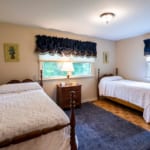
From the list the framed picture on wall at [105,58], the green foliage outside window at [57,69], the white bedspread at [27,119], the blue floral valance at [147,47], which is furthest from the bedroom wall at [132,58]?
the white bedspread at [27,119]

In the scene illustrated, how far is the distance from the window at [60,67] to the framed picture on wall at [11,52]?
2.05ft

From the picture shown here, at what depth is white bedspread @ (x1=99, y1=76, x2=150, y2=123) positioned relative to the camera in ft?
9.07

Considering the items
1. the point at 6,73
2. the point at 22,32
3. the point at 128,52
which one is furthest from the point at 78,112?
the point at 128,52

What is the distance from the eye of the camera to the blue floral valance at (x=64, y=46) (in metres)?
3.25

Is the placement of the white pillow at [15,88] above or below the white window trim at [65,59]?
below

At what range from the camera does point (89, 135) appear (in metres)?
2.20

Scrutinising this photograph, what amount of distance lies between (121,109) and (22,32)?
336 cm

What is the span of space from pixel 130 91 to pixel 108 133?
4.50ft

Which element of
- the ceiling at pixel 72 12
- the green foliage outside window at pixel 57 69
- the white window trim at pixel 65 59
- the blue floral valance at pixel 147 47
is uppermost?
the ceiling at pixel 72 12

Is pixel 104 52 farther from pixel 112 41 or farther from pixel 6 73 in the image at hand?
pixel 6 73

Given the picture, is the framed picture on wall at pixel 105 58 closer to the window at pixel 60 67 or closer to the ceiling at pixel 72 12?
the window at pixel 60 67

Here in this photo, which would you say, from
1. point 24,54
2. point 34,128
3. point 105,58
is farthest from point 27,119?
point 105,58

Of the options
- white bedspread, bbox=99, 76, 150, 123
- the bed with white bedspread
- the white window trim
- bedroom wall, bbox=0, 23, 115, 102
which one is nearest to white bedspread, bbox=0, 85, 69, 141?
the bed with white bedspread

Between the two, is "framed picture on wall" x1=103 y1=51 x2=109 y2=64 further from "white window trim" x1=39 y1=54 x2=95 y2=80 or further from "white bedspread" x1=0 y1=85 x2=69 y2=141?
"white bedspread" x1=0 y1=85 x2=69 y2=141
